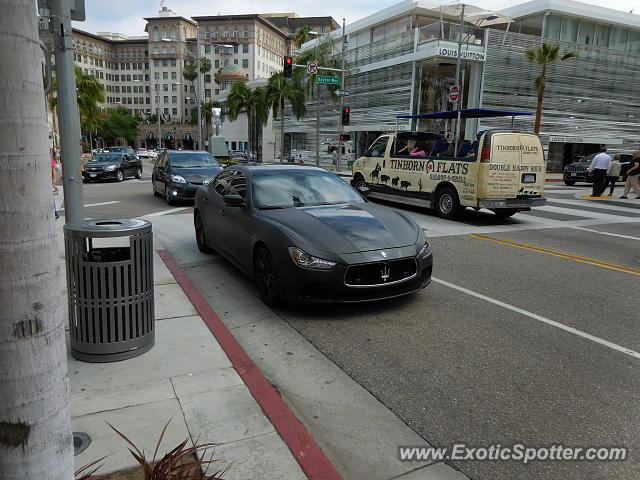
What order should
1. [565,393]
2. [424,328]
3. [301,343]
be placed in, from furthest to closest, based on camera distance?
[424,328] < [301,343] < [565,393]

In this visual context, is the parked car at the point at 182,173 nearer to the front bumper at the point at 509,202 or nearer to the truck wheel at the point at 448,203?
the truck wheel at the point at 448,203

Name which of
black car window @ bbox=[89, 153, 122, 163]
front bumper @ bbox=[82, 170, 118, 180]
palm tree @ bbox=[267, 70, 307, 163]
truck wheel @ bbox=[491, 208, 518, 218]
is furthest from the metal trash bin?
palm tree @ bbox=[267, 70, 307, 163]

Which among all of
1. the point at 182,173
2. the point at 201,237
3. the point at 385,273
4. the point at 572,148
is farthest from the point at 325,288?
the point at 572,148

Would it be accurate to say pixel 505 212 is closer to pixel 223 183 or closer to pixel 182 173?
pixel 223 183

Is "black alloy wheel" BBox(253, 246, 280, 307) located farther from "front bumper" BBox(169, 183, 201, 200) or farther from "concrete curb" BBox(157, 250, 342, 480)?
"front bumper" BBox(169, 183, 201, 200)

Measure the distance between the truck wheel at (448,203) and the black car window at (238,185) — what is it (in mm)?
6793

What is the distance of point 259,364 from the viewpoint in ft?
14.5

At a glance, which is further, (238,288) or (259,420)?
(238,288)

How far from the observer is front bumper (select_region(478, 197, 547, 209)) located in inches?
465

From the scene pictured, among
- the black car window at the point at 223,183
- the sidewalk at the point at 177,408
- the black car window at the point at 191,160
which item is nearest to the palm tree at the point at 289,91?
the black car window at the point at 191,160

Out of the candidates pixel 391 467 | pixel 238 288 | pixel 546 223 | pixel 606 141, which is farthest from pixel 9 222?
pixel 606 141

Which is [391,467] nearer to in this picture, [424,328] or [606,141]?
[424,328]

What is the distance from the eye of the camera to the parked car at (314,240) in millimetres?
5273

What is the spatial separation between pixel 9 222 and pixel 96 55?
156 metres
